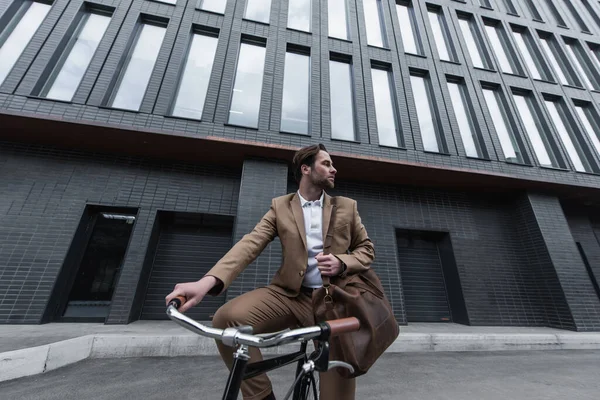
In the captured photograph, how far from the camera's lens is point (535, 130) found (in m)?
8.41

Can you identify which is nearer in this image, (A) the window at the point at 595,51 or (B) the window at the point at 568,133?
(B) the window at the point at 568,133

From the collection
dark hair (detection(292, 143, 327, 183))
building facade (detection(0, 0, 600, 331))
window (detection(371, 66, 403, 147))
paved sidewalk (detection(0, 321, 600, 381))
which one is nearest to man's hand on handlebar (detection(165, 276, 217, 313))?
dark hair (detection(292, 143, 327, 183))

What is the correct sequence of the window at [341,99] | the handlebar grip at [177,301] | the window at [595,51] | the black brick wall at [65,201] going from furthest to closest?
the window at [595,51], the window at [341,99], the black brick wall at [65,201], the handlebar grip at [177,301]

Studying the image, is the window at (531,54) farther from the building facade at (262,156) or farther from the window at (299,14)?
the window at (299,14)

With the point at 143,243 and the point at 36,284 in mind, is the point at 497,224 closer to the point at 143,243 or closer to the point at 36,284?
the point at 143,243

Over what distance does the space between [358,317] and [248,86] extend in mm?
7014

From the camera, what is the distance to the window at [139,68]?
5961 millimetres

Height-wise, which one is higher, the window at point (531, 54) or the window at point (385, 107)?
the window at point (531, 54)

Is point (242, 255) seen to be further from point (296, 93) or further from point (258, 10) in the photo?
point (258, 10)

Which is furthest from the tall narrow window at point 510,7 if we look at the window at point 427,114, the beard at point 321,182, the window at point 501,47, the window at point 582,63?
the beard at point 321,182

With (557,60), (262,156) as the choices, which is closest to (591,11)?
(557,60)

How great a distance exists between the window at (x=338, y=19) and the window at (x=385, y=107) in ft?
5.84

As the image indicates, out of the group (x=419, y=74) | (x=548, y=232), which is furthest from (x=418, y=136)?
(x=548, y=232)

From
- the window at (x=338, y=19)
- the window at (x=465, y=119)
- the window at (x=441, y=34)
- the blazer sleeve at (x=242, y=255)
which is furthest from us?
the window at (x=441, y=34)
